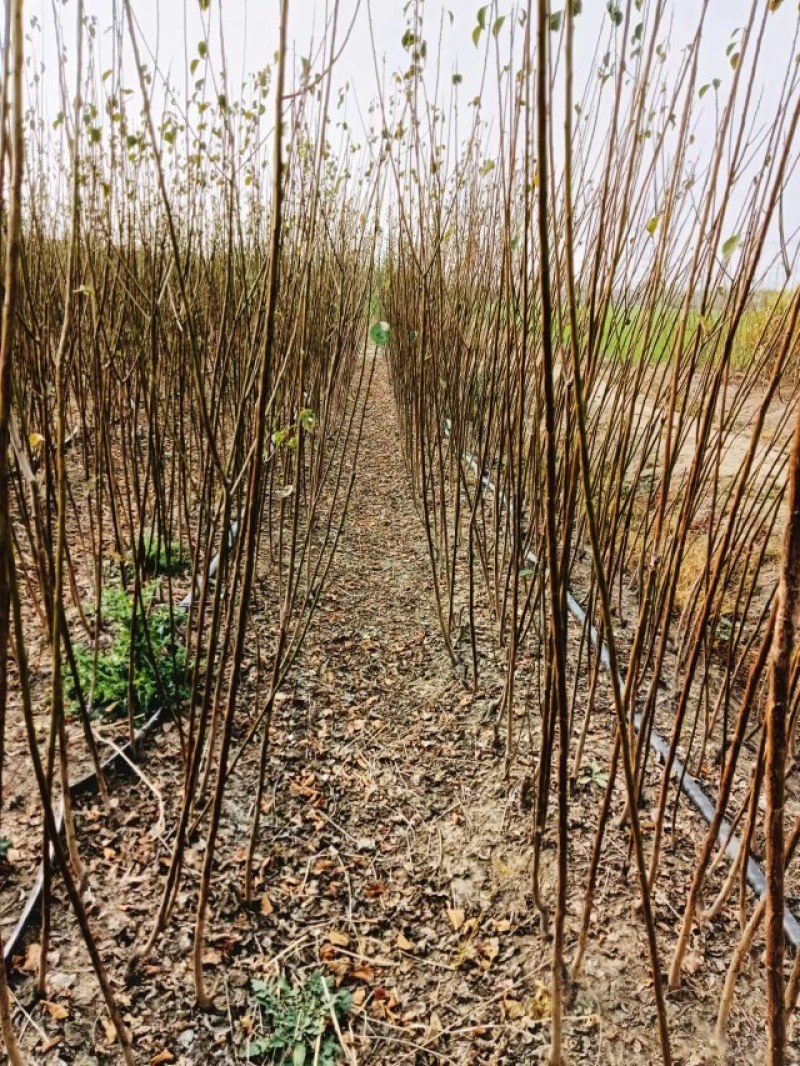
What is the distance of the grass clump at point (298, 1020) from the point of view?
1216mm

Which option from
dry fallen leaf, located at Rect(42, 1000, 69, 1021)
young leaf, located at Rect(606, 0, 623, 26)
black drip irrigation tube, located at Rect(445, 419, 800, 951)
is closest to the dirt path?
dry fallen leaf, located at Rect(42, 1000, 69, 1021)

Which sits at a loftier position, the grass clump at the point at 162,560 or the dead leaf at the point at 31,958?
the grass clump at the point at 162,560

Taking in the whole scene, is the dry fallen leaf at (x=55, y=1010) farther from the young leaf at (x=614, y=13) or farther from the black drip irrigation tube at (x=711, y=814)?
the young leaf at (x=614, y=13)

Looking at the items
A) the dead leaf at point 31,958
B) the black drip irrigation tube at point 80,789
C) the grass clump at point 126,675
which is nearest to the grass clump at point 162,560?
the black drip irrigation tube at point 80,789

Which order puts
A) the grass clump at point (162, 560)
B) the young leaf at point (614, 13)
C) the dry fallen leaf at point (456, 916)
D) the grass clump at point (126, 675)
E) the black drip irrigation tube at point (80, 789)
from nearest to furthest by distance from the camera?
the young leaf at point (614, 13), the black drip irrigation tube at point (80, 789), the dry fallen leaf at point (456, 916), the grass clump at point (126, 675), the grass clump at point (162, 560)

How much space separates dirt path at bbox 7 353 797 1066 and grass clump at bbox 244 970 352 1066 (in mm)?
22

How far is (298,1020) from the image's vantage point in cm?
127

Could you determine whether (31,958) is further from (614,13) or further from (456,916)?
(614,13)

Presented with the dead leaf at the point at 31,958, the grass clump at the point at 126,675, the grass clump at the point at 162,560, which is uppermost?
the grass clump at the point at 162,560

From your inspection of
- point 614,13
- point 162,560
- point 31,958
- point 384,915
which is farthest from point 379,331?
point 162,560

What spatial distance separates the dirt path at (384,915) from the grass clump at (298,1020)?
0.02 m

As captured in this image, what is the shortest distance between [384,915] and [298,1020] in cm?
30

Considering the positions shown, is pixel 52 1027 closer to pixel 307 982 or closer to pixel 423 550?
pixel 307 982

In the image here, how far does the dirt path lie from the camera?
1234 mm
